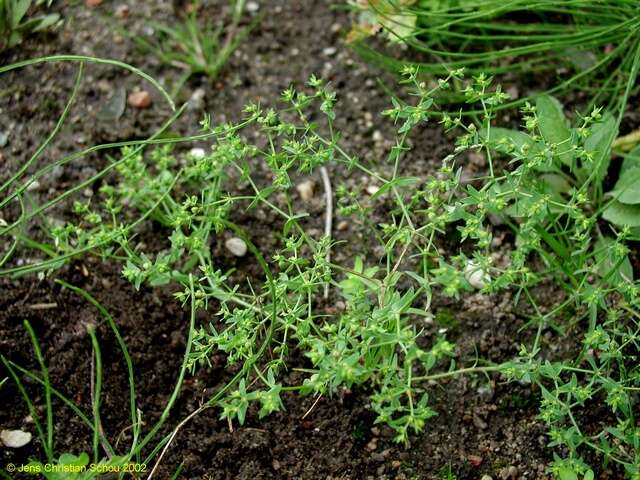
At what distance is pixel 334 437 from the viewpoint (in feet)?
5.75

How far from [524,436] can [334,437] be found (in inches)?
17.4

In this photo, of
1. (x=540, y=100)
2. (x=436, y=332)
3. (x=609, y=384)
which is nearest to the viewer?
(x=609, y=384)

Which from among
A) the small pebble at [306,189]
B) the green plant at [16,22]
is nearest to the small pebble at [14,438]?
the small pebble at [306,189]

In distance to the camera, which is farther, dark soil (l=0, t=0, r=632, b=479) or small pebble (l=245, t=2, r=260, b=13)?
small pebble (l=245, t=2, r=260, b=13)

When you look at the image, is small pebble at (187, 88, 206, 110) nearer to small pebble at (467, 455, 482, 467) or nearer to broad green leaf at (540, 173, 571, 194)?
broad green leaf at (540, 173, 571, 194)

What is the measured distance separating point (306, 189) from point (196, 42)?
616 millimetres

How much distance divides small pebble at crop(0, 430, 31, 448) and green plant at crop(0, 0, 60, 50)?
119 centimetres

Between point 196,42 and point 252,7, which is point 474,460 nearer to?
point 196,42

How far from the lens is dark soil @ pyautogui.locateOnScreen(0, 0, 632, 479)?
5.64 ft

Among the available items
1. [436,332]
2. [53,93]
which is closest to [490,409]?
[436,332]

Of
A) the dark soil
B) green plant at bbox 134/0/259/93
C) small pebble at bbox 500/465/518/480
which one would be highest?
green plant at bbox 134/0/259/93

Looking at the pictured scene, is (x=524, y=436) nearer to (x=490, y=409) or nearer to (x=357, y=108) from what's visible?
(x=490, y=409)

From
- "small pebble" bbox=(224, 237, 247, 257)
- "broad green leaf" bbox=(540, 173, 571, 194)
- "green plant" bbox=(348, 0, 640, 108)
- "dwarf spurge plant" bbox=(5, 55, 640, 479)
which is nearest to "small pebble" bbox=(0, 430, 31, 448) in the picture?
"dwarf spurge plant" bbox=(5, 55, 640, 479)

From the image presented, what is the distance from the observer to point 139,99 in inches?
90.0
